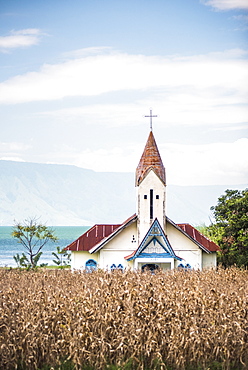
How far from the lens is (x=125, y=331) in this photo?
14.9 meters

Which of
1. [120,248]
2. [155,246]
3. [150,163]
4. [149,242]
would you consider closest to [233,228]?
[155,246]

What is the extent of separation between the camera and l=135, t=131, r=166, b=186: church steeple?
3203 centimetres

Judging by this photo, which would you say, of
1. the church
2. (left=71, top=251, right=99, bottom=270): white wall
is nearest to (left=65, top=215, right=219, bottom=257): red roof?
the church

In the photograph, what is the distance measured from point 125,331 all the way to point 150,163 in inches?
706

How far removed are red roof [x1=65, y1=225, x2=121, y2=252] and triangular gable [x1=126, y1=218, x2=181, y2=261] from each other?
3.09m

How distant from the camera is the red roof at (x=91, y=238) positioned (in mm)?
32750

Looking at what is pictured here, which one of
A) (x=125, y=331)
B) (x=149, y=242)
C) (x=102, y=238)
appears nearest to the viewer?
(x=125, y=331)

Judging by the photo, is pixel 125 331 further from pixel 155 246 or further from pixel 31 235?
pixel 31 235

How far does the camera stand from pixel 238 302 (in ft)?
54.5

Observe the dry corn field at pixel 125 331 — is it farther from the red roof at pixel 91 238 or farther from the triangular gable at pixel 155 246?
the red roof at pixel 91 238

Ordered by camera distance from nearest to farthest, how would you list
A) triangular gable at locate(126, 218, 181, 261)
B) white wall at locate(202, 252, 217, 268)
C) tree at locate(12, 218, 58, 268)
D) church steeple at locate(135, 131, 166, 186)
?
triangular gable at locate(126, 218, 181, 261) → church steeple at locate(135, 131, 166, 186) → white wall at locate(202, 252, 217, 268) → tree at locate(12, 218, 58, 268)

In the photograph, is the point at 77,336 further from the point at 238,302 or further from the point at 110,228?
the point at 110,228

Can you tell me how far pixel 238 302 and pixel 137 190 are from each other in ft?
52.4

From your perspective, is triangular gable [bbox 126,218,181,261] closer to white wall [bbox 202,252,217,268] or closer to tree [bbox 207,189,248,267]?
→ white wall [bbox 202,252,217,268]
